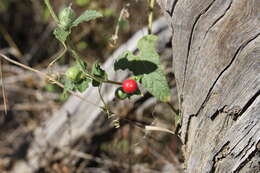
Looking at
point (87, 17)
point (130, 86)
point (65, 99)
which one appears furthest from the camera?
point (65, 99)

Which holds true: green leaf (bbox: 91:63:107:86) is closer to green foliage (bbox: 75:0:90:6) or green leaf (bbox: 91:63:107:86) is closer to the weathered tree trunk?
the weathered tree trunk

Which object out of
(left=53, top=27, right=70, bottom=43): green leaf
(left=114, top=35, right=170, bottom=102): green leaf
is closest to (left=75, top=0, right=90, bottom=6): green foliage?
(left=114, top=35, right=170, bottom=102): green leaf

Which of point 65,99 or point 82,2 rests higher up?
point 82,2

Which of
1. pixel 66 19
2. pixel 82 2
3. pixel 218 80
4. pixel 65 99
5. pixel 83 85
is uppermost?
pixel 82 2

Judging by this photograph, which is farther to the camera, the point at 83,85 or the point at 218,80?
the point at 83,85

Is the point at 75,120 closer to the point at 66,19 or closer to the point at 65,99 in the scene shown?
the point at 65,99

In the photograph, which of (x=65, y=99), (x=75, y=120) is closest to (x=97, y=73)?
(x=75, y=120)

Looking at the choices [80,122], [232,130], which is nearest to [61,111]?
[80,122]
